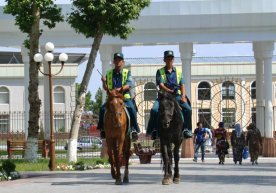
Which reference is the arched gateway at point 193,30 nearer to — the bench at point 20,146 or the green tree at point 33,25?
the bench at point 20,146

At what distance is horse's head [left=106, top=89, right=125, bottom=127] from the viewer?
1498cm

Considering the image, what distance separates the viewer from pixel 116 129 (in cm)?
1527

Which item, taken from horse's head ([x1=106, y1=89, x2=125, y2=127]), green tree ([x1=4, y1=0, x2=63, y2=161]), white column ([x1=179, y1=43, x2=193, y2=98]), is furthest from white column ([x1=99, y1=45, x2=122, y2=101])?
horse's head ([x1=106, y1=89, x2=125, y2=127])

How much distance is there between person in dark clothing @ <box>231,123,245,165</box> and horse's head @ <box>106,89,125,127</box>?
50.3 feet

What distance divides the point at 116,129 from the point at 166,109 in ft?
3.68

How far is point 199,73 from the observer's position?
69500mm

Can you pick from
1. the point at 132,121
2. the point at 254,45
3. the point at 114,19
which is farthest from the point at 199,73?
the point at 132,121

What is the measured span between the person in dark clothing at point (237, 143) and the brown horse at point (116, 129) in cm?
1443

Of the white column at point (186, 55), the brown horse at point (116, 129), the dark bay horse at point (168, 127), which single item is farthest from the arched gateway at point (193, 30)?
the dark bay horse at point (168, 127)

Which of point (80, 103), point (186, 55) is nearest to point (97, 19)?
point (80, 103)

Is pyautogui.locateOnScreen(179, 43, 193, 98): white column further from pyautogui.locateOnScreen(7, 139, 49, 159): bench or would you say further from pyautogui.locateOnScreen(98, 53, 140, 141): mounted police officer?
pyautogui.locateOnScreen(98, 53, 140, 141): mounted police officer

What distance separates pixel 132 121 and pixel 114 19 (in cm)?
1163

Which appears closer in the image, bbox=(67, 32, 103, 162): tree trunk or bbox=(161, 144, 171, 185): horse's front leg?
bbox=(161, 144, 171, 185): horse's front leg

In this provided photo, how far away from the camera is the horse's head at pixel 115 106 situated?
14977mm
